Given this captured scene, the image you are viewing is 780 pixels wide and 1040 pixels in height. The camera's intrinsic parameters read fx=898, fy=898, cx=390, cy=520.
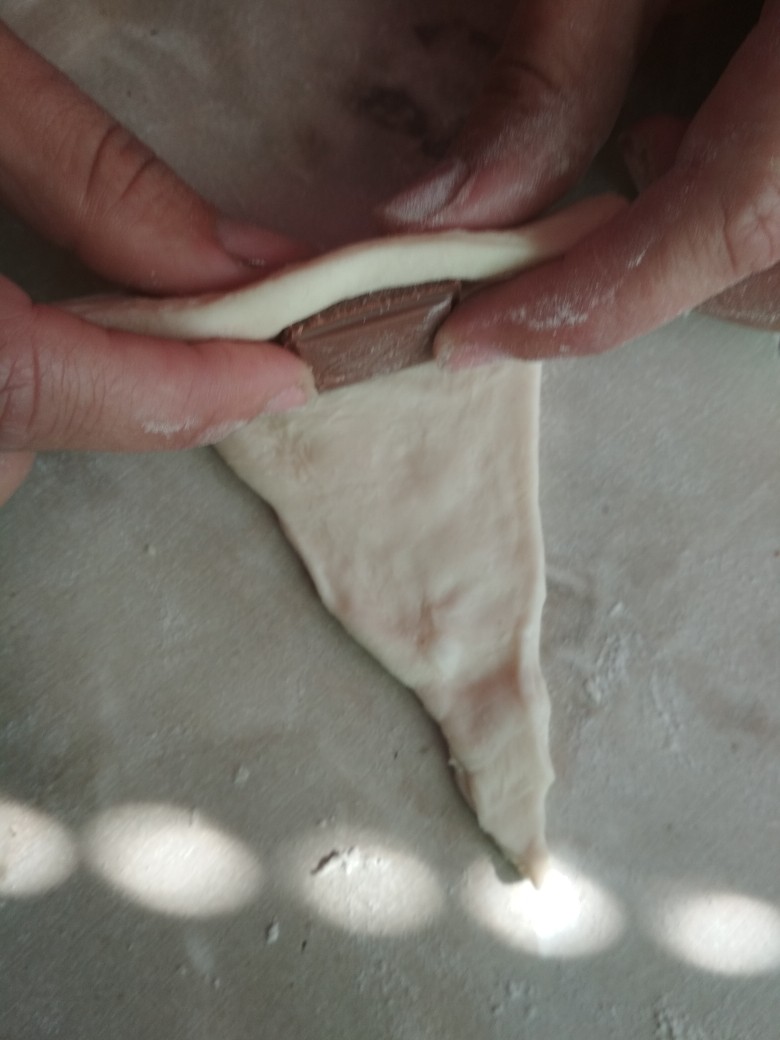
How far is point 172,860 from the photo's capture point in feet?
2.62

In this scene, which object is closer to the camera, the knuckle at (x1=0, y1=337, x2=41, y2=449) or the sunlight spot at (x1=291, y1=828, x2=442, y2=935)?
the knuckle at (x1=0, y1=337, x2=41, y2=449)

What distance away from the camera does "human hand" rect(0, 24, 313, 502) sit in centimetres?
65

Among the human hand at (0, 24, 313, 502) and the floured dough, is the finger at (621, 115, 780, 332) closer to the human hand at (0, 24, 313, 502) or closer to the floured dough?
the floured dough

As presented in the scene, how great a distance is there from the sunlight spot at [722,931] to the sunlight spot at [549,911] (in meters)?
0.05

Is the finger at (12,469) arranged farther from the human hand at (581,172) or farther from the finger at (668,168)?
the finger at (668,168)

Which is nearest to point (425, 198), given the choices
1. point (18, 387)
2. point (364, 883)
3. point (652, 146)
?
point (652, 146)

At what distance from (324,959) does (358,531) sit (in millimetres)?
380

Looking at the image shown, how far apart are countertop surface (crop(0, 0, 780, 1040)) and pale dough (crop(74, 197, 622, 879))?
4cm

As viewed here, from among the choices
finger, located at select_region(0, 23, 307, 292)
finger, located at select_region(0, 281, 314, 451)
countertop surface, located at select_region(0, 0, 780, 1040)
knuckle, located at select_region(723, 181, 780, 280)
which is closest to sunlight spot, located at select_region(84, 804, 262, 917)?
countertop surface, located at select_region(0, 0, 780, 1040)

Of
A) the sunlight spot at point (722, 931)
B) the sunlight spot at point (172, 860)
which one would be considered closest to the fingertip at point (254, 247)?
the sunlight spot at point (172, 860)

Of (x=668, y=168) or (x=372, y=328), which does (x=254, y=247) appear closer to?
(x=372, y=328)

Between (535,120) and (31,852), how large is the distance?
76 cm

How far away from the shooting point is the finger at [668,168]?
0.75m

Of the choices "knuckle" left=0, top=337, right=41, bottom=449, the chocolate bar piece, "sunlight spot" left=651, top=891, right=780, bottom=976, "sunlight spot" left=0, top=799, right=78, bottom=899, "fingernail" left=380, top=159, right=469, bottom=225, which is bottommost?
"sunlight spot" left=0, top=799, right=78, bottom=899
